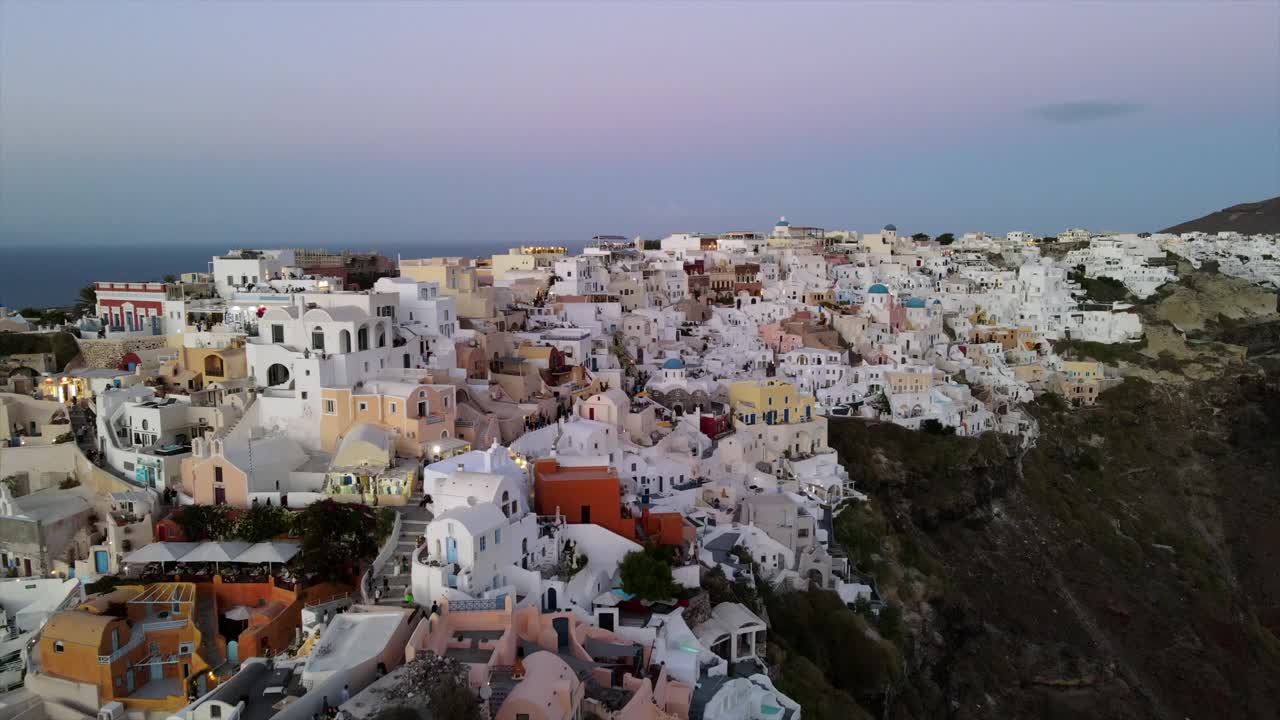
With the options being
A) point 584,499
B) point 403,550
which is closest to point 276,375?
point 403,550

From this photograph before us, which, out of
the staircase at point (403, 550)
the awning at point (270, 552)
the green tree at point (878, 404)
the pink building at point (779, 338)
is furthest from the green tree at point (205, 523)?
the pink building at point (779, 338)

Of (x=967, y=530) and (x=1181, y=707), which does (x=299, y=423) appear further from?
(x=1181, y=707)

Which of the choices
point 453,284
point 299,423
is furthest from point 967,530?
point 299,423

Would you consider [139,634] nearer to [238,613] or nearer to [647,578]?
[238,613]

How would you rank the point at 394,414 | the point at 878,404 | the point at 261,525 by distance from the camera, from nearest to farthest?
the point at 261,525
the point at 394,414
the point at 878,404

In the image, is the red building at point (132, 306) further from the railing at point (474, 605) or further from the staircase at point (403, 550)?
the railing at point (474, 605)

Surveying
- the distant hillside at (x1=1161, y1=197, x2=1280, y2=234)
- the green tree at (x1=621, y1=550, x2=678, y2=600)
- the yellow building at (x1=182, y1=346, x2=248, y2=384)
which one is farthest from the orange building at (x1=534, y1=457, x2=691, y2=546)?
the distant hillside at (x1=1161, y1=197, x2=1280, y2=234)
